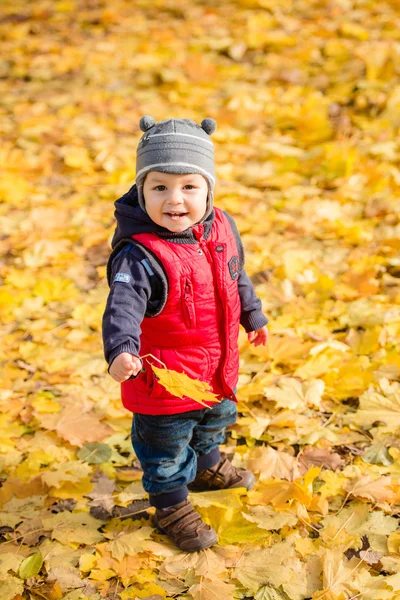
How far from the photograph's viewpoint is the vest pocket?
201 cm

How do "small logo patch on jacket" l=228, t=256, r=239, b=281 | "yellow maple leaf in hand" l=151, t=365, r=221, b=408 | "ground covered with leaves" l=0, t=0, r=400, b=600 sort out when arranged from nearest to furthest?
"yellow maple leaf in hand" l=151, t=365, r=221, b=408
"small logo patch on jacket" l=228, t=256, r=239, b=281
"ground covered with leaves" l=0, t=0, r=400, b=600

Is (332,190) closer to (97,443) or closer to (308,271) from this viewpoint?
(308,271)

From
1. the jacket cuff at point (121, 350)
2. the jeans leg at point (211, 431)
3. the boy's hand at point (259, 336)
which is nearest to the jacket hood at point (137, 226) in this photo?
the jacket cuff at point (121, 350)

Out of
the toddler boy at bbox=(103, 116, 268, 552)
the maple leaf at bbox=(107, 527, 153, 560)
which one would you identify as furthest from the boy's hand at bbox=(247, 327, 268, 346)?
the maple leaf at bbox=(107, 527, 153, 560)

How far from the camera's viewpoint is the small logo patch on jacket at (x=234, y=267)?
6.95ft

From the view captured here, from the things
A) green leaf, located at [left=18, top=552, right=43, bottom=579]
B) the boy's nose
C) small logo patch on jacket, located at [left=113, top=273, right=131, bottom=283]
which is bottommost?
green leaf, located at [left=18, top=552, right=43, bottom=579]

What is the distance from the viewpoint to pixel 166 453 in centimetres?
220

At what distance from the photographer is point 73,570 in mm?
2203

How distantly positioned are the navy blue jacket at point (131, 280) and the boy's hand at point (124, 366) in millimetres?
17

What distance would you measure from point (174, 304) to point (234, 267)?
25cm

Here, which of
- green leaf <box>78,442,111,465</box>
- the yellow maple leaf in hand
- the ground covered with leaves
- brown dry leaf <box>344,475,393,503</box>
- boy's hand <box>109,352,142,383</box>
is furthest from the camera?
green leaf <box>78,442,111,465</box>

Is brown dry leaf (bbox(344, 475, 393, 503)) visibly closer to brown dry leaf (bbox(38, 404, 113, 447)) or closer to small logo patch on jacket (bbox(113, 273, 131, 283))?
brown dry leaf (bbox(38, 404, 113, 447))

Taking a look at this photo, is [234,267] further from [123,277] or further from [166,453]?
[166,453]

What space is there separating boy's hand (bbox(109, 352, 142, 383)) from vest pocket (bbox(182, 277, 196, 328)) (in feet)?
0.93
